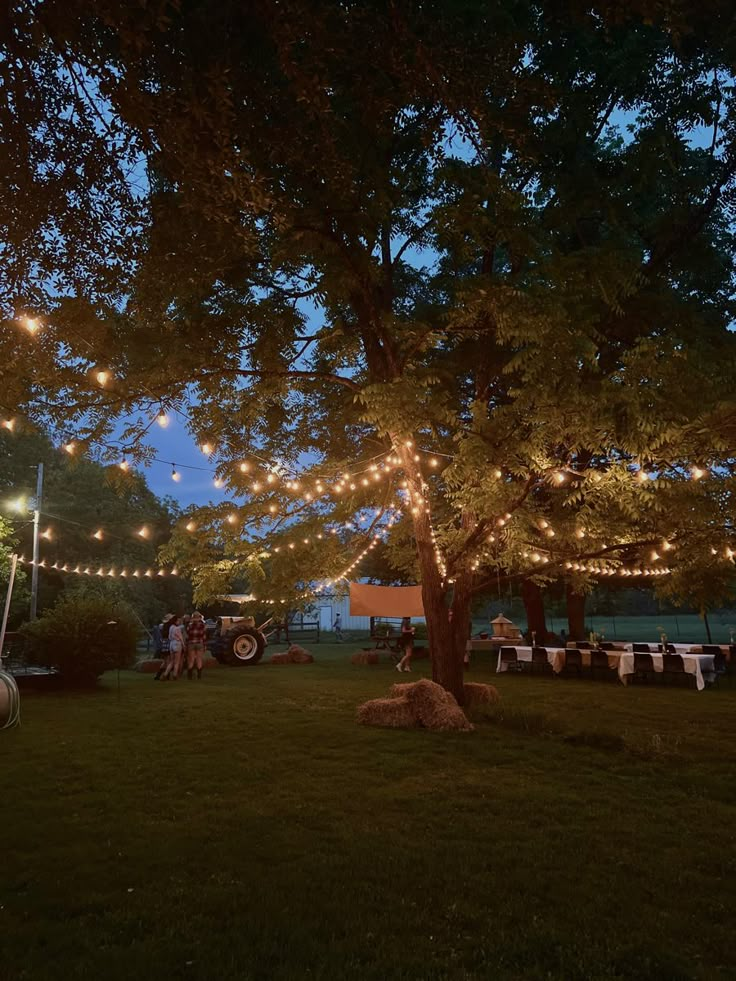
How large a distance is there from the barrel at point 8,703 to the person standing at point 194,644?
5.66m

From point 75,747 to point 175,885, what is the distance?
421 cm

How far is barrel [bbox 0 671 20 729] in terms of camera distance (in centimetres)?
791

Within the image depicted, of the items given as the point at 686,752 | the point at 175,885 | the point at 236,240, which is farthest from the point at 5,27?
the point at 686,752

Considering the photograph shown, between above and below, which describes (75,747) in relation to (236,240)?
below

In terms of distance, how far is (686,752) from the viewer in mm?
6820

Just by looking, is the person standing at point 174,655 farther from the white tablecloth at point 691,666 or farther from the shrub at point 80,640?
the white tablecloth at point 691,666

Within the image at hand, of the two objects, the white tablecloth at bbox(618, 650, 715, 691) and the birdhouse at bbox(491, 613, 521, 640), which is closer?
the white tablecloth at bbox(618, 650, 715, 691)

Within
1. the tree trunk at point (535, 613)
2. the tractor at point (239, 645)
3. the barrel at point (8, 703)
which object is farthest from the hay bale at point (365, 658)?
the barrel at point (8, 703)

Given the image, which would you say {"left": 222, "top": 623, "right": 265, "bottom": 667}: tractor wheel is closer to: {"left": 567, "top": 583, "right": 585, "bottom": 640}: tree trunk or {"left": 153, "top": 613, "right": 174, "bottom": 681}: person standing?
{"left": 153, "top": 613, "right": 174, "bottom": 681}: person standing

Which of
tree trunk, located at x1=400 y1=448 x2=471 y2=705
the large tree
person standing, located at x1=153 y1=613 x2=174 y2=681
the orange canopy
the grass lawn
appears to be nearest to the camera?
the grass lawn

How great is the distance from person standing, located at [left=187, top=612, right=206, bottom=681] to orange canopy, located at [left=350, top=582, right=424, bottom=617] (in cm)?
385

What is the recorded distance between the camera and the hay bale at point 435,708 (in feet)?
25.7

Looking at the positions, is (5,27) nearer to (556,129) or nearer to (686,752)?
(556,129)

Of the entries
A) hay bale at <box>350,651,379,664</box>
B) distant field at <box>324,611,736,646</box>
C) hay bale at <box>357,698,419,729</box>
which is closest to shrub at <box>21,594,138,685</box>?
hay bale at <box>357,698,419,729</box>
